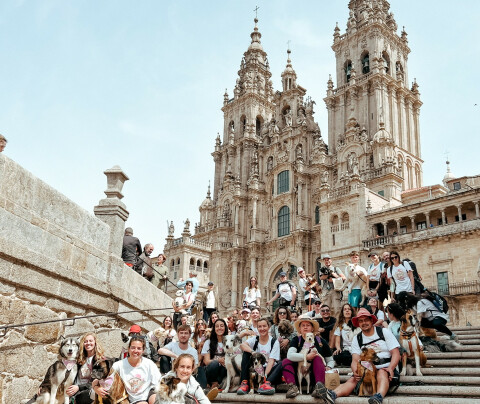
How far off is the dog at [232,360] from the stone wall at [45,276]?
226cm

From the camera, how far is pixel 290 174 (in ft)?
142

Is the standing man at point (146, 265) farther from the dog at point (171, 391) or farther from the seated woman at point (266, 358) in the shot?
the dog at point (171, 391)

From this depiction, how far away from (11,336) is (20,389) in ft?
2.54

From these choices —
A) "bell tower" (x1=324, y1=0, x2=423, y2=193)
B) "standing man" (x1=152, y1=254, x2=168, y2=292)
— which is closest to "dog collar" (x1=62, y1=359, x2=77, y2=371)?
"standing man" (x1=152, y1=254, x2=168, y2=292)

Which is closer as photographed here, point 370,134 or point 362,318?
point 362,318

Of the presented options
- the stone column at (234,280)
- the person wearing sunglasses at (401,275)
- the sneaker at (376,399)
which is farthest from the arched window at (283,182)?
the sneaker at (376,399)

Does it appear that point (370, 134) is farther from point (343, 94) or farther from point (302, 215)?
point (302, 215)

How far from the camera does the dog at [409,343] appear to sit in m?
7.70

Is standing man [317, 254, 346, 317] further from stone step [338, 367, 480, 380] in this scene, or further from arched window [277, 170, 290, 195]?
arched window [277, 170, 290, 195]

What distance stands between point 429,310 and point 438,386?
260 centimetres

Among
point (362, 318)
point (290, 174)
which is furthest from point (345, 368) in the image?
point (290, 174)

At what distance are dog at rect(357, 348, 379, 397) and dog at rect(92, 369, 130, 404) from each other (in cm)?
327

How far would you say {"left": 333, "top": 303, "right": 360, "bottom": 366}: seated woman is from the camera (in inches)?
350

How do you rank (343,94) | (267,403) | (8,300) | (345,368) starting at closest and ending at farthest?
1. (8,300)
2. (267,403)
3. (345,368)
4. (343,94)
